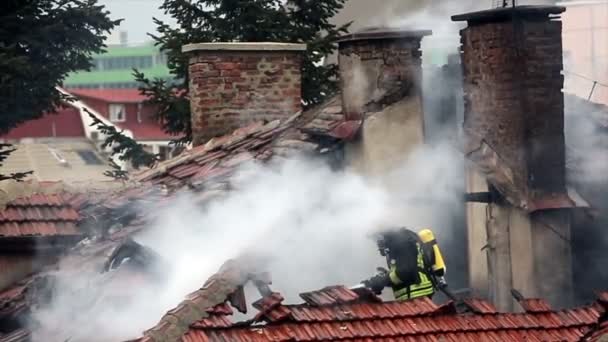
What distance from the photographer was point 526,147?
11586 millimetres

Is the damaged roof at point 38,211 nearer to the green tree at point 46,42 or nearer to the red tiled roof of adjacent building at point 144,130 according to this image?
the green tree at point 46,42

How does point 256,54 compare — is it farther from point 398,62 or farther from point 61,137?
point 61,137

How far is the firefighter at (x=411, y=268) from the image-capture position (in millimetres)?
10656

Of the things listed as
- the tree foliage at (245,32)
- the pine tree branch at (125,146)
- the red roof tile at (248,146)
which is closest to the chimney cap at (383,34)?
the red roof tile at (248,146)

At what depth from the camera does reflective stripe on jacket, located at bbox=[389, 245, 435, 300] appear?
10656 mm

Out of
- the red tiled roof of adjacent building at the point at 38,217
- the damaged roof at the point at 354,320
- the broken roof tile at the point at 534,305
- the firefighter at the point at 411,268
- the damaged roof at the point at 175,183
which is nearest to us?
the damaged roof at the point at 354,320

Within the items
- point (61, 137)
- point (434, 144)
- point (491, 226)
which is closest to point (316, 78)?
point (434, 144)

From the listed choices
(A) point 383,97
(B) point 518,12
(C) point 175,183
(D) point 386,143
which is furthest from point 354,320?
(C) point 175,183

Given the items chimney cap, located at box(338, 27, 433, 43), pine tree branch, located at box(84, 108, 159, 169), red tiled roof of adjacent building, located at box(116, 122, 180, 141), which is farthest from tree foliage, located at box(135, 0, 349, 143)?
red tiled roof of adjacent building, located at box(116, 122, 180, 141)

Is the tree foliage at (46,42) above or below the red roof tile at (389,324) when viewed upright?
above

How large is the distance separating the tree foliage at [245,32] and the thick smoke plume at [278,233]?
688 cm

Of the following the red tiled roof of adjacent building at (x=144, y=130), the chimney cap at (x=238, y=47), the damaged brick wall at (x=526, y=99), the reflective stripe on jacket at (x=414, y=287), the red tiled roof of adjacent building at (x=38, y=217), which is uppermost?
the chimney cap at (x=238, y=47)

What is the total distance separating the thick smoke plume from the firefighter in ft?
3.05

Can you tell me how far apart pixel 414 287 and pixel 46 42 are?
33.1 feet
